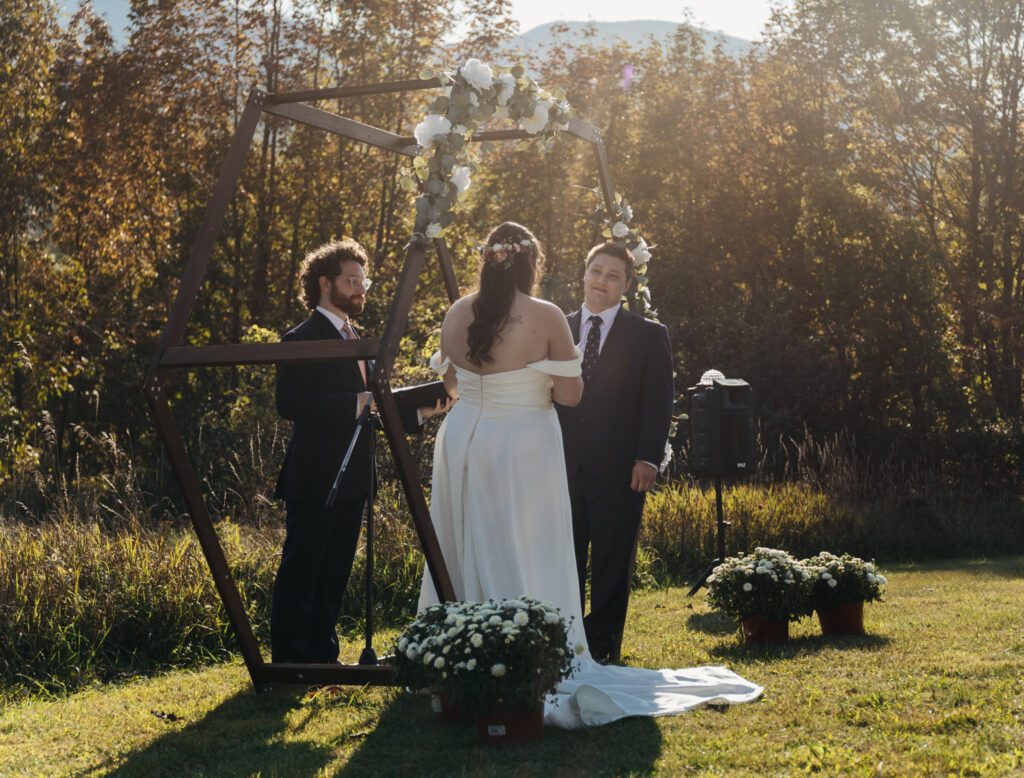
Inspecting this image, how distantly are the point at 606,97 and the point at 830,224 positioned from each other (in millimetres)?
6612

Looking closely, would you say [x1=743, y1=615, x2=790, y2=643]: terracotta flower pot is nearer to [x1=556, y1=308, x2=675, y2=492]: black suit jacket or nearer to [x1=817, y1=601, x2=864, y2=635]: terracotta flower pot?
[x1=817, y1=601, x2=864, y2=635]: terracotta flower pot

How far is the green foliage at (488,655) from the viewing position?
399 centimetres

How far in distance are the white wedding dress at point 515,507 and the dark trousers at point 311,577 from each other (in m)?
0.58

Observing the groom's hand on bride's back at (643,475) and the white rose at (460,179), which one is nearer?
the white rose at (460,179)

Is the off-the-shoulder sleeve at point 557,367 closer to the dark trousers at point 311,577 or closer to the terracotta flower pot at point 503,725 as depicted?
the dark trousers at point 311,577

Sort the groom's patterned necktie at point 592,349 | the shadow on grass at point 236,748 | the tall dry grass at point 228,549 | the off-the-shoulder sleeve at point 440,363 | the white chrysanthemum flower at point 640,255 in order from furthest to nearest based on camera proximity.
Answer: the white chrysanthemum flower at point 640,255, the tall dry grass at point 228,549, the groom's patterned necktie at point 592,349, the off-the-shoulder sleeve at point 440,363, the shadow on grass at point 236,748

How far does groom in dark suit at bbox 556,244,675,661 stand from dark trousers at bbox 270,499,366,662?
1.21 metres

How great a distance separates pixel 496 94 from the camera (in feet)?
16.4

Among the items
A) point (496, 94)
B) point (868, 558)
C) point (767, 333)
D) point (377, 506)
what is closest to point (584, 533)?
point (496, 94)

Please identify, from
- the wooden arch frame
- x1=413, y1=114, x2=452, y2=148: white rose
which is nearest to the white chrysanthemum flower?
the wooden arch frame

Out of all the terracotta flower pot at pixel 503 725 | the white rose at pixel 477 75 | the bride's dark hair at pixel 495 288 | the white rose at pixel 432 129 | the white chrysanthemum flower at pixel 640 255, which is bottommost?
the terracotta flower pot at pixel 503 725

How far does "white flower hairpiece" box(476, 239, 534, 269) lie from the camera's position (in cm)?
482

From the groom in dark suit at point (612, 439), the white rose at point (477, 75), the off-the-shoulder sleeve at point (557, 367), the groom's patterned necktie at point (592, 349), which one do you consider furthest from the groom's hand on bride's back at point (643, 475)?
the white rose at point (477, 75)

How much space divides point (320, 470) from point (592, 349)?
1.59 metres
